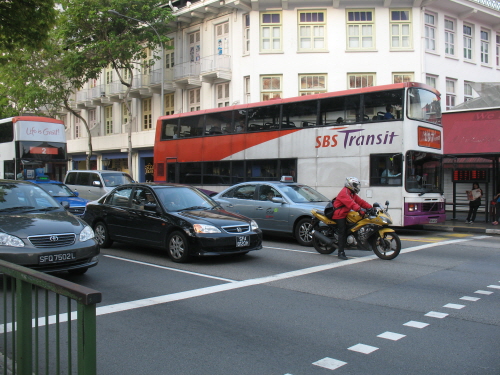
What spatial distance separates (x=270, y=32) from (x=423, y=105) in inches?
561

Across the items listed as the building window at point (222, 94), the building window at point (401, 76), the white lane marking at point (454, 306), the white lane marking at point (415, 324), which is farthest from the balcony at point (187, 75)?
the white lane marking at point (415, 324)

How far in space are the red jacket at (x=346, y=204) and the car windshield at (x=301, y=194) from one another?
252 centimetres

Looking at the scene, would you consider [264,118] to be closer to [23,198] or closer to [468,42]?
[23,198]

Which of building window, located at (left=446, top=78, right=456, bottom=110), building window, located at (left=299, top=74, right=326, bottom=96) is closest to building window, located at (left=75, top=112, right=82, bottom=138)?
building window, located at (left=299, top=74, right=326, bottom=96)

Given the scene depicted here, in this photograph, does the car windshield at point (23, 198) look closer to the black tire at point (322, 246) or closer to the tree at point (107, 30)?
the black tire at point (322, 246)

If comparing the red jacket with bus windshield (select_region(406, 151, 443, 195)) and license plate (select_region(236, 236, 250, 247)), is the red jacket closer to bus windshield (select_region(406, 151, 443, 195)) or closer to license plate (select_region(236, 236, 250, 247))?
license plate (select_region(236, 236, 250, 247))

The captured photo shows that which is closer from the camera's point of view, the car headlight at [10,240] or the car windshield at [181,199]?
the car headlight at [10,240]

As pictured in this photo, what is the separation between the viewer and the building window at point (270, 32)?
26.6 m

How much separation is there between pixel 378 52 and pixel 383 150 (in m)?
12.9

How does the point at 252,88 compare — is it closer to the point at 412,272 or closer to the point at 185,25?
the point at 185,25

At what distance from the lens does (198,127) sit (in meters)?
18.7

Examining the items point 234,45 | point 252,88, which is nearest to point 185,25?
point 234,45

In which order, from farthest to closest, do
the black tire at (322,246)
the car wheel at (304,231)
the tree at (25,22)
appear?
the tree at (25,22) → the car wheel at (304,231) → the black tire at (322,246)

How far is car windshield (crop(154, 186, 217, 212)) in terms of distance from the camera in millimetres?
10010
